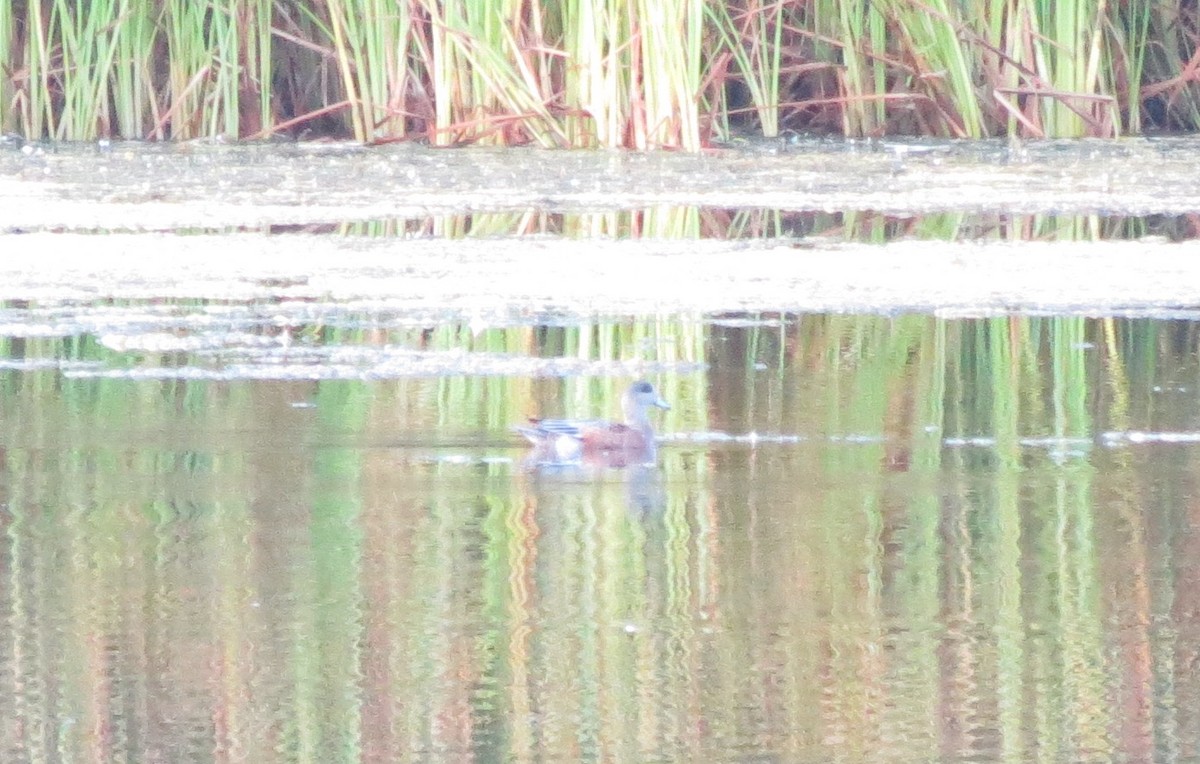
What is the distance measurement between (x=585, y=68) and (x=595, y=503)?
6.18m

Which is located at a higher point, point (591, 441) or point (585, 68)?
point (585, 68)

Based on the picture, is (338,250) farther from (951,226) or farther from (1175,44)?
(1175,44)

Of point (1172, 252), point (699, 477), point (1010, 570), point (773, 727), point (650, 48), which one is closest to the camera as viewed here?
point (773, 727)

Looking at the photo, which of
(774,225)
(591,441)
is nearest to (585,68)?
(774,225)

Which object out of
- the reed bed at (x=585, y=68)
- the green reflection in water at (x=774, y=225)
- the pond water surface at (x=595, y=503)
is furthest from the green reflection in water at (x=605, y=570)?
the reed bed at (x=585, y=68)

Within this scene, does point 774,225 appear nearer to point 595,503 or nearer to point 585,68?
point 585,68

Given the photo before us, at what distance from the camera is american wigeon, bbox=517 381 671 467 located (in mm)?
4957

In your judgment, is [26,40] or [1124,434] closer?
[1124,434]

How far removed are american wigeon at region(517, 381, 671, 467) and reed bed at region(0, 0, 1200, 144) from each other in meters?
5.41

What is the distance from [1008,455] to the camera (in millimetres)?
5043

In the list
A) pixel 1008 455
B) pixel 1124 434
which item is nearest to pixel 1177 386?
pixel 1124 434

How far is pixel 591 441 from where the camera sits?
16.3 ft

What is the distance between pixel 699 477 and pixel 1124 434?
1.03 meters

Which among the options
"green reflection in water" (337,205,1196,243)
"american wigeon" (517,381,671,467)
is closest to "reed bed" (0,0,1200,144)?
"green reflection in water" (337,205,1196,243)
